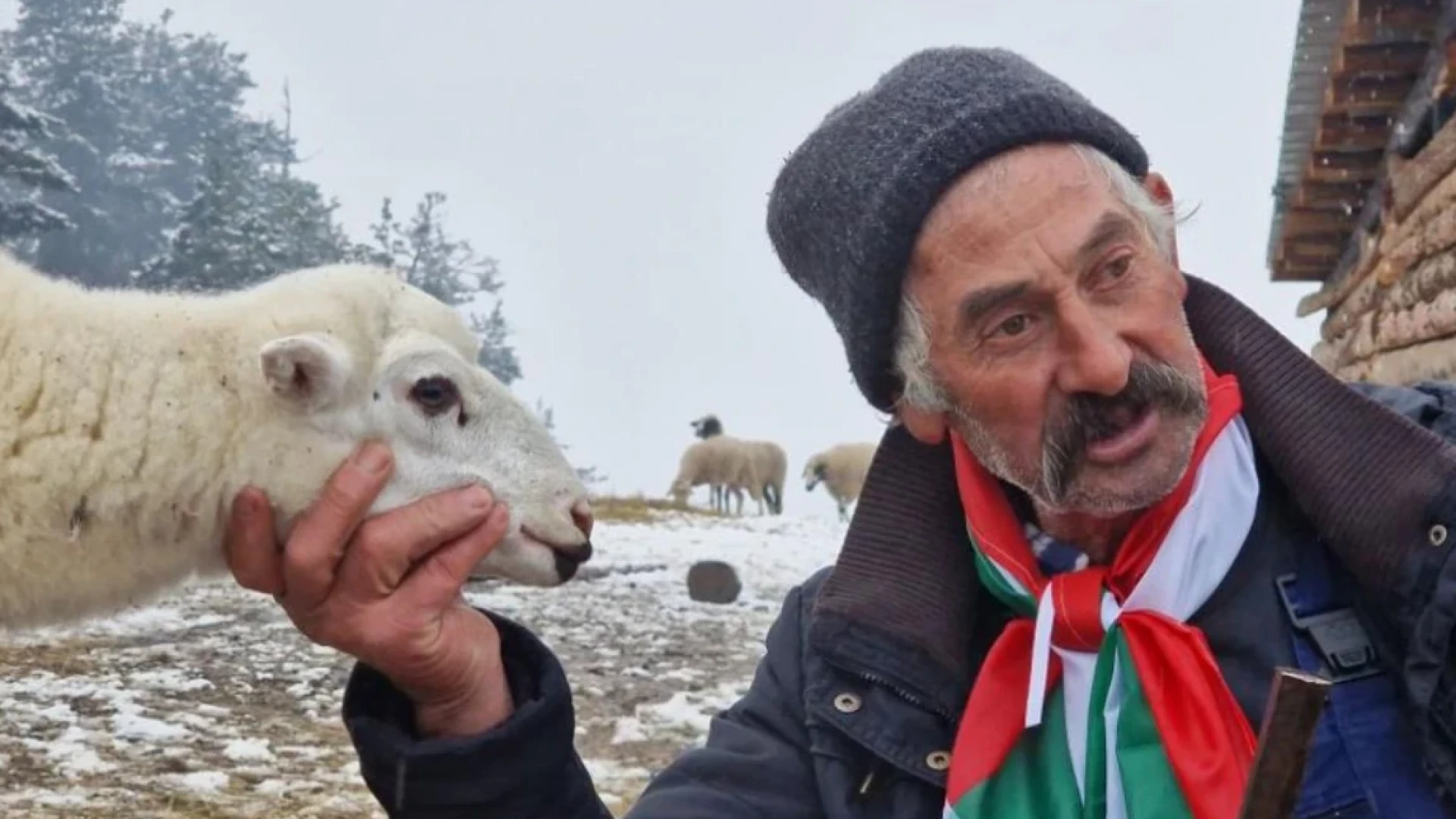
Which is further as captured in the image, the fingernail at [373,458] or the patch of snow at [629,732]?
the patch of snow at [629,732]

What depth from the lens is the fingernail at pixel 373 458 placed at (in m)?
2.80

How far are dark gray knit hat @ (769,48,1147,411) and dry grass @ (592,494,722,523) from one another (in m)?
13.2

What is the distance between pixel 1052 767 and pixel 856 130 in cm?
116

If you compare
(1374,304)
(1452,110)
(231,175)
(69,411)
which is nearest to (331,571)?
(69,411)

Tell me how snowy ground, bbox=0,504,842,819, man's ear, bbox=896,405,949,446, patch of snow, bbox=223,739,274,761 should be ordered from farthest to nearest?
patch of snow, bbox=223,739,274,761, snowy ground, bbox=0,504,842,819, man's ear, bbox=896,405,949,446

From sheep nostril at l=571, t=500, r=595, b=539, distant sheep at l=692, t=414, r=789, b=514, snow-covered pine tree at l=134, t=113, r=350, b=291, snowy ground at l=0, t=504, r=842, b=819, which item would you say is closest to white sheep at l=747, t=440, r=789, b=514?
distant sheep at l=692, t=414, r=789, b=514

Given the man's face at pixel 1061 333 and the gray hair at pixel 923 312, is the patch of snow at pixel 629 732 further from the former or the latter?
the man's face at pixel 1061 333

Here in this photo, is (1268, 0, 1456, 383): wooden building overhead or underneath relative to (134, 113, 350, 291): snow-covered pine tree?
underneath

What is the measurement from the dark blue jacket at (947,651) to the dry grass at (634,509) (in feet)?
43.5

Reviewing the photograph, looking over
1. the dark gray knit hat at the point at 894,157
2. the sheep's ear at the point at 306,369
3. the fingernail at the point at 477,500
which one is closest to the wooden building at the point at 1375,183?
the dark gray knit hat at the point at 894,157

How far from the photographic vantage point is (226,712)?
20.1 ft

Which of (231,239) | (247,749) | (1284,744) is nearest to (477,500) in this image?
(1284,744)

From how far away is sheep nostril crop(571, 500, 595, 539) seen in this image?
3227 mm

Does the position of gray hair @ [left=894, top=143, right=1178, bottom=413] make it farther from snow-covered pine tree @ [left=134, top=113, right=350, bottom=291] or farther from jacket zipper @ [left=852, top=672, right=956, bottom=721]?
snow-covered pine tree @ [left=134, top=113, right=350, bottom=291]
